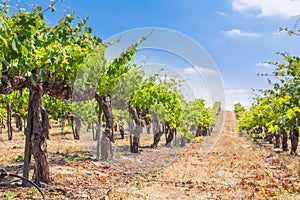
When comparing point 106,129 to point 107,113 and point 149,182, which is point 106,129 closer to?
point 107,113

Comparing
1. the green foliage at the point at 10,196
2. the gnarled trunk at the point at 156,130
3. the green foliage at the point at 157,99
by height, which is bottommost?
the green foliage at the point at 10,196

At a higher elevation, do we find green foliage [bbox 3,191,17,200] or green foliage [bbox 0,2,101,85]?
green foliage [bbox 0,2,101,85]

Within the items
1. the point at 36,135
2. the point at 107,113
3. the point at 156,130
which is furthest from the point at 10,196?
the point at 156,130

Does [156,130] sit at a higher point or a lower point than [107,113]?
lower

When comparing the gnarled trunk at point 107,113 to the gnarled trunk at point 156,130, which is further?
the gnarled trunk at point 156,130

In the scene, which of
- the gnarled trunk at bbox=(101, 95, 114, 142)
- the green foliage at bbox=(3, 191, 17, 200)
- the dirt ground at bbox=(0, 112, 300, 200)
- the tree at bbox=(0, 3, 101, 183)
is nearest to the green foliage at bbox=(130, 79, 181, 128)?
the gnarled trunk at bbox=(101, 95, 114, 142)

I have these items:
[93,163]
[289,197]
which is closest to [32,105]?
[93,163]

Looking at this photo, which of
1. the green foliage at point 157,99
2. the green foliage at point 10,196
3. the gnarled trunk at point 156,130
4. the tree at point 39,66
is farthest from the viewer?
the gnarled trunk at point 156,130

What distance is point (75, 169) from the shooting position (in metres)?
9.62

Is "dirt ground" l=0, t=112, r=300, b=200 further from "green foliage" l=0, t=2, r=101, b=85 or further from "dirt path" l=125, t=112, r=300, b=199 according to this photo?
"green foliage" l=0, t=2, r=101, b=85

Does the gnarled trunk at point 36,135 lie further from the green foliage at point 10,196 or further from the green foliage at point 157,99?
the green foliage at point 157,99

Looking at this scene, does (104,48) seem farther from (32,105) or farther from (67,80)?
(32,105)

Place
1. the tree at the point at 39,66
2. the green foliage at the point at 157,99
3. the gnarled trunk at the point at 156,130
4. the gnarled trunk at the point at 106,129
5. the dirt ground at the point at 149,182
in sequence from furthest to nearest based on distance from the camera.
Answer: the gnarled trunk at the point at 156,130, the green foliage at the point at 157,99, the gnarled trunk at the point at 106,129, the dirt ground at the point at 149,182, the tree at the point at 39,66

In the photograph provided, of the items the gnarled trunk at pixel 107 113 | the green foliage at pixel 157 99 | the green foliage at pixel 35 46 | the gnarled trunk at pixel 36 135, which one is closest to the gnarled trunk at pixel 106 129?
the gnarled trunk at pixel 107 113
